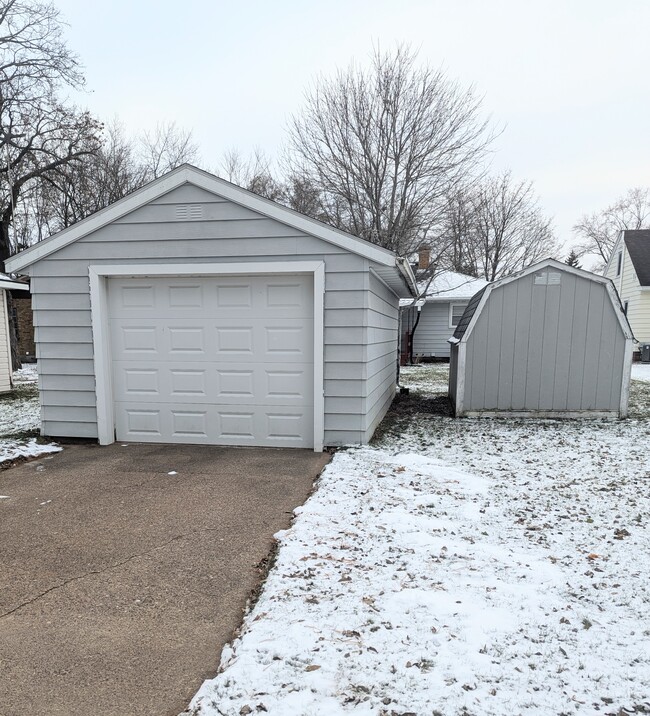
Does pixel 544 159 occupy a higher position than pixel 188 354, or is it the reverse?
pixel 544 159

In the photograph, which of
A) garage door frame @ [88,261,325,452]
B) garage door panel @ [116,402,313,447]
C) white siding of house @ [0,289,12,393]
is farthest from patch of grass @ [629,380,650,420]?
white siding of house @ [0,289,12,393]

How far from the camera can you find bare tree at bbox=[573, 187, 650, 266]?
113 ft

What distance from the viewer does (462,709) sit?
1.68 m

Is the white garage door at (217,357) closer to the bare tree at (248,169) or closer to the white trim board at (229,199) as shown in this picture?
the white trim board at (229,199)

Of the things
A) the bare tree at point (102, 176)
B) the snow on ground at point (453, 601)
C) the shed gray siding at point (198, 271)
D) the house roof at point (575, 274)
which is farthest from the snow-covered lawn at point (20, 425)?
the bare tree at point (102, 176)

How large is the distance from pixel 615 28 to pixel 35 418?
11.3 metres

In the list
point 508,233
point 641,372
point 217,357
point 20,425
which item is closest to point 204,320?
point 217,357

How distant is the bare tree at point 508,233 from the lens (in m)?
22.0

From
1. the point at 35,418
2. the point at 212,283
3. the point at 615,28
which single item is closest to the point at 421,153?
the point at 615,28

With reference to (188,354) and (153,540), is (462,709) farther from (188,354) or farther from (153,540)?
(188,354)

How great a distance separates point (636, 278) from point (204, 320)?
1766 centimetres

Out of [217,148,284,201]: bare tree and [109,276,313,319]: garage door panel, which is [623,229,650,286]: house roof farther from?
[109,276,313,319]: garage door panel

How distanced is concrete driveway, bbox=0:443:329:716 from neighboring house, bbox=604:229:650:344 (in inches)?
658

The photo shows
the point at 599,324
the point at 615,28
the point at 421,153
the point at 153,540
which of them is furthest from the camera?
the point at 421,153
